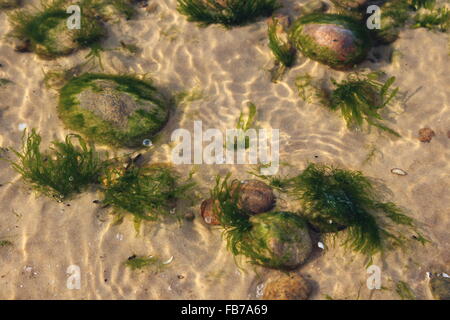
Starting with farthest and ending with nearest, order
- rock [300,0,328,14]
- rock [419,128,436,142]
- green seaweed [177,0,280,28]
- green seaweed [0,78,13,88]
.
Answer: rock [300,0,328,14]
green seaweed [177,0,280,28]
green seaweed [0,78,13,88]
rock [419,128,436,142]

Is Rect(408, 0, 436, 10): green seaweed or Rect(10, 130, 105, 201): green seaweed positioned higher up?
Rect(408, 0, 436, 10): green seaweed

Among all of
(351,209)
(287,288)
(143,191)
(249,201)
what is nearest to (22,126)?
(143,191)

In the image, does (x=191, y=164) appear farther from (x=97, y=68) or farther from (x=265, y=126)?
(x=97, y=68)

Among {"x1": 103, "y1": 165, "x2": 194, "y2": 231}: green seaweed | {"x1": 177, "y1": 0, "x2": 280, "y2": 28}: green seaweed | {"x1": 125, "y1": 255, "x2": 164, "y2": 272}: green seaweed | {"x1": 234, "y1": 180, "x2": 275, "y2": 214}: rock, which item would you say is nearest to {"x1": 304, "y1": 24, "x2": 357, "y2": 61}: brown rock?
{"x1": 177, "y1": 0, "x2": 280, "y2": 28}: green seaweed

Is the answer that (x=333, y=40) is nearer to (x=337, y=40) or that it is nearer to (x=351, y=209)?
(x=337, y=40)

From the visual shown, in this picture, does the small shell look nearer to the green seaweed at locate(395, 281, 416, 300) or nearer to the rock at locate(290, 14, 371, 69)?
the green seaweed at locate(395, 281, 416, 300)

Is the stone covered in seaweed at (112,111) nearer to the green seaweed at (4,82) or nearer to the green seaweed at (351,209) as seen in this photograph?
the green seaweed at (4,82)
